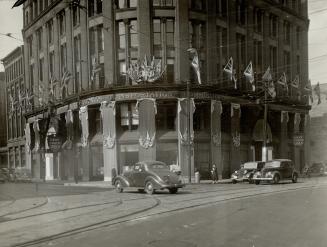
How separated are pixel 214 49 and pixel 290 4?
45.5 feet

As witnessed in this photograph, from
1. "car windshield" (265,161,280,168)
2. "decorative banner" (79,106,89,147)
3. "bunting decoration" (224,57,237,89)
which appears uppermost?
"bunting decoration" (224,57,237,89)

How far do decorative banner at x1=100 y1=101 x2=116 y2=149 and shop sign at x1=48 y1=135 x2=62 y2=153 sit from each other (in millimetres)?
7228

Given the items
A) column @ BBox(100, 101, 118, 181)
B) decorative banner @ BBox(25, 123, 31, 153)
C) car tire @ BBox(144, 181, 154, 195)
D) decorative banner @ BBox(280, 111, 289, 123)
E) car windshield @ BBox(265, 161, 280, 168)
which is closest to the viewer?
car tire @ BBox(144, 181, 154, 195)

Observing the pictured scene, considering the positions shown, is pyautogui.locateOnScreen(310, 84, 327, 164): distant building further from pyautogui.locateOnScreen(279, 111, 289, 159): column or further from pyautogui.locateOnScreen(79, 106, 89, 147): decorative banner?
pyautogui.locateOnScreen(79, 106, 89, 147): decorative banner

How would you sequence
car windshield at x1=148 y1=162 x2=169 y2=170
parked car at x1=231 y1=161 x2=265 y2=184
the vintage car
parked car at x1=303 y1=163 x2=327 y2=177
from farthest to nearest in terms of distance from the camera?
1. parked car at x1=303 y1=163 x2=327 y2=177
2. parked car at x1=231 y1=161 x2=265 y2=184
3. car windshield at x1=148 y1=162 x2=169 y2=170
4. the vintage car

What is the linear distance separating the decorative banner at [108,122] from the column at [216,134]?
27.5ft

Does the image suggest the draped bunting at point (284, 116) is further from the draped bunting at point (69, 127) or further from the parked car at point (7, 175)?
the parked car at point (7, 175)

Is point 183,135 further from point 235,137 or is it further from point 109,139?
point 235,137

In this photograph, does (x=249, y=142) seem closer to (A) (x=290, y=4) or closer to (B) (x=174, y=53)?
(B) (x=174, y=53)

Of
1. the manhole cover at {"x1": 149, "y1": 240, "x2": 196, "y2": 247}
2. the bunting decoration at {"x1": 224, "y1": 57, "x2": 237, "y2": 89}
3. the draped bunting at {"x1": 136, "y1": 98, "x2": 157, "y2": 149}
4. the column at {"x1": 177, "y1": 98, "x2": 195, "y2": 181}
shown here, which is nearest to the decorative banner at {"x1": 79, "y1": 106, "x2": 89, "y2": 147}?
the draped bunting at {"x1": 136, "y1": 98, "x2": 157, "y2": 149}

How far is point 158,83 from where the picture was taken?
37.8 meters

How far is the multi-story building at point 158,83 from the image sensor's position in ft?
124

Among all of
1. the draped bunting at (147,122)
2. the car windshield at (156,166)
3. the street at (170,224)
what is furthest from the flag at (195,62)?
the street at (170,224)

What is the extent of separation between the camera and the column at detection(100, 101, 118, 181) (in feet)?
125
